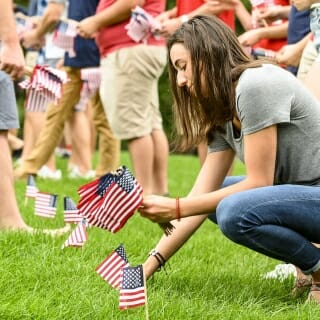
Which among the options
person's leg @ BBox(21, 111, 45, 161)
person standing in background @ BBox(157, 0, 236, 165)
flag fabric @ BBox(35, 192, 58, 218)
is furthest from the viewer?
person's leg @ BBox(21, 111, 45, 161)

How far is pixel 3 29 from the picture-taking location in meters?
4.05

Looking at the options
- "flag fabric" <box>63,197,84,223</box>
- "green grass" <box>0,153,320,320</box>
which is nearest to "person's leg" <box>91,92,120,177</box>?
"green grass" <box>0,153,320,320</box>

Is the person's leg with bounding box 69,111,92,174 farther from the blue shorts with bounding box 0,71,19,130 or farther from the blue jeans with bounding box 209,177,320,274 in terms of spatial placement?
the blue jeans with bounding box 209,177,320,274

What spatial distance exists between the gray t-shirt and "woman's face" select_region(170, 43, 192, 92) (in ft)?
0.62

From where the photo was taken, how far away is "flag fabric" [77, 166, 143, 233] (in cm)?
294

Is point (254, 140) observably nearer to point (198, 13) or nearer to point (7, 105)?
point (7, 105)

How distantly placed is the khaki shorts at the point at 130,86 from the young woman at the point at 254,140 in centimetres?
251

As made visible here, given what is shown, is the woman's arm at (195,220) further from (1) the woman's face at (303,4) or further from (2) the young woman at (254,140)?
(1) the woman's face at (303,4)

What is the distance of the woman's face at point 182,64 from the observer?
3256mm

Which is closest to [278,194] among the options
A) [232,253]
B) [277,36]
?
[232,253]

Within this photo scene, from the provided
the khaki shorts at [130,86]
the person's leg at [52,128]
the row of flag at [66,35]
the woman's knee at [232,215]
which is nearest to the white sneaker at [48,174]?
the person's leg at [52,128]

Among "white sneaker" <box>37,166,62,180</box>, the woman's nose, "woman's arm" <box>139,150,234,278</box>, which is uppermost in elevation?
the woman's nose

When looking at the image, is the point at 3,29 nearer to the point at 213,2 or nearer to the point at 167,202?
the point at 167,202

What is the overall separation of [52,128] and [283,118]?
412 cm
